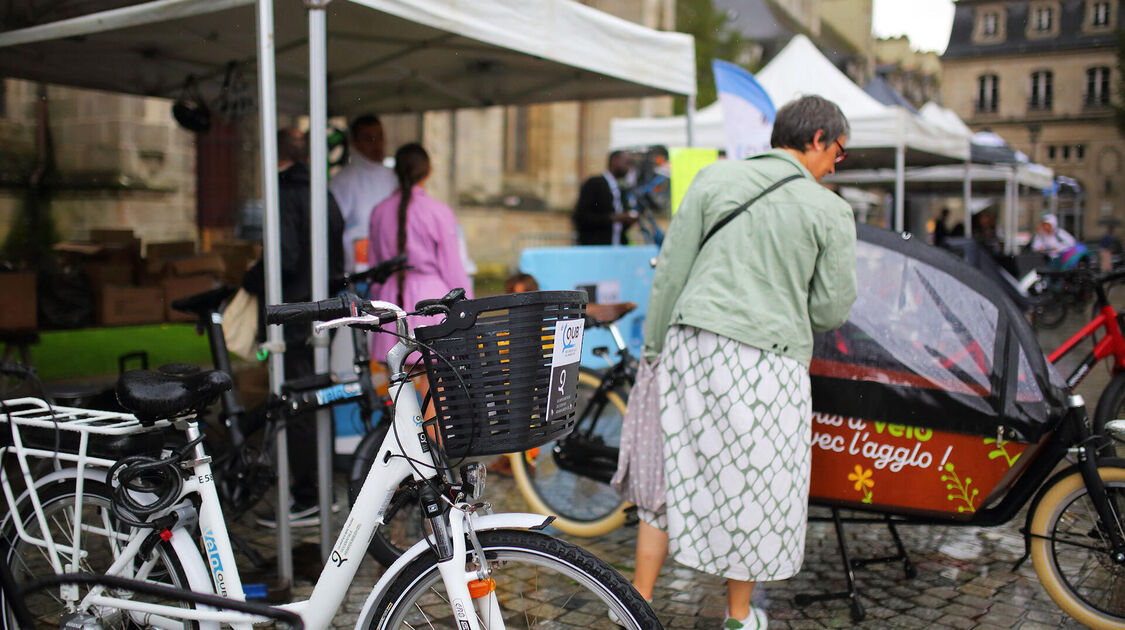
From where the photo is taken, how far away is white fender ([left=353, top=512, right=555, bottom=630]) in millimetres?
2090

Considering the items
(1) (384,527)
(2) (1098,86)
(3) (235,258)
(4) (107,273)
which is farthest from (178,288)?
(2) (1098,86)

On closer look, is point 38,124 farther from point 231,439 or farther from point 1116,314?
point 1116,314

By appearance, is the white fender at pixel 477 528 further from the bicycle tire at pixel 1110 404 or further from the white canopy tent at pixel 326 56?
the bicycle tire at pixel 1110 404

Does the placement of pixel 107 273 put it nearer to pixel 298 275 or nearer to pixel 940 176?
pixel 298 275

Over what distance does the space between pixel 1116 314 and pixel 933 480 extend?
1.28 metres

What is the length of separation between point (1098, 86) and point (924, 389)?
798cm

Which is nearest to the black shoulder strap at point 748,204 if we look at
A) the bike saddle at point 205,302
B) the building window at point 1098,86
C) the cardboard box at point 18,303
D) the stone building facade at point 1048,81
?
the bike saddle at point 205,302

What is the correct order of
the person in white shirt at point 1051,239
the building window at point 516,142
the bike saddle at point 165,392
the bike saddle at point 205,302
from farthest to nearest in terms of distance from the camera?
Answer: the building window at point 516,142
the person in white shirt at point 1051,239
the bike saddle at point 205,302
the bike saddle at point 165,392

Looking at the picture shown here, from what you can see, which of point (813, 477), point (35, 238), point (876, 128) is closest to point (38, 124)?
point (35, 238)

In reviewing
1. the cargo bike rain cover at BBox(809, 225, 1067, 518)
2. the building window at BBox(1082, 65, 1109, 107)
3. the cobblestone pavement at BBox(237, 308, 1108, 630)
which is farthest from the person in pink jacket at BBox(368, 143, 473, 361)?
the building window at BBox(1082, 65, 1109, 107)

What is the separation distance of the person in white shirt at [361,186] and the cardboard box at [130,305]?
2.12 metres

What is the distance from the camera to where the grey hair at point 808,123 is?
9.78ft

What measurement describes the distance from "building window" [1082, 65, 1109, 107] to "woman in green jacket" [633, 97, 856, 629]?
7.87 m

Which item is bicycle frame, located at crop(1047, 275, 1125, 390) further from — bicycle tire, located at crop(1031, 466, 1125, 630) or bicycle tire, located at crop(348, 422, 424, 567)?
bicycle tire, located at crop(348, 422, 424, 567)
